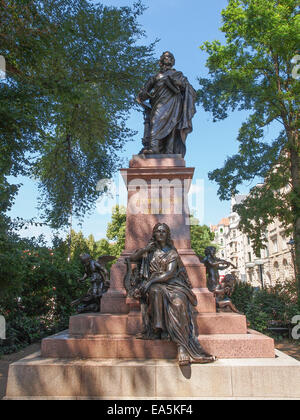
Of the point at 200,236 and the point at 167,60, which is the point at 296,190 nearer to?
the point at 167,60

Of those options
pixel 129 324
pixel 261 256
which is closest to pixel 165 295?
pixel 129 324

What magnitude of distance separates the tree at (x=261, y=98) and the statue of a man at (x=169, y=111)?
28.0 feet

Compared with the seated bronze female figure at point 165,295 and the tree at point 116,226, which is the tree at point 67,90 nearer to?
the seated bronze female figure at point 165,295

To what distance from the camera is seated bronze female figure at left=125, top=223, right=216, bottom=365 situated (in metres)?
4.27

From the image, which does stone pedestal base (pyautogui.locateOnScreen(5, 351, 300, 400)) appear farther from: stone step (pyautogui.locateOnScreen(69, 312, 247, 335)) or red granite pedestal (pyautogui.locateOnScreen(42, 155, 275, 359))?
stone step (pyautogui.locateOnScreen(69, 312, 247, 335))

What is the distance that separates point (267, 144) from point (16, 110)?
41.7 feet

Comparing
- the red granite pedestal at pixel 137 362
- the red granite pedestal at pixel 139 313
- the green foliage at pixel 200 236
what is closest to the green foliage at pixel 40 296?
the red granite pedestal at pixel 139 313

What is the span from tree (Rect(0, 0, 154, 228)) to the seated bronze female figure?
5250 mm

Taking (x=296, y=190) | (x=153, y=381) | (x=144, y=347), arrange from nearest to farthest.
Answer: (x=153, y=381), (x=144, y=347), (x=296, y=190)

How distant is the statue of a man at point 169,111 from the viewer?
7.28m

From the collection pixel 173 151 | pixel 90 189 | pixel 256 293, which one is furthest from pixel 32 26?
pixel 256 293

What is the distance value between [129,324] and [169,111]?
4699 mm

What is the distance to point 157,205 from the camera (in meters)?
6.35

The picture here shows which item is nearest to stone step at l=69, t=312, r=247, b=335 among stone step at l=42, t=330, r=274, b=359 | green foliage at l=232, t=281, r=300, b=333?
stone step at l=42, t=330, r=274, b=359
